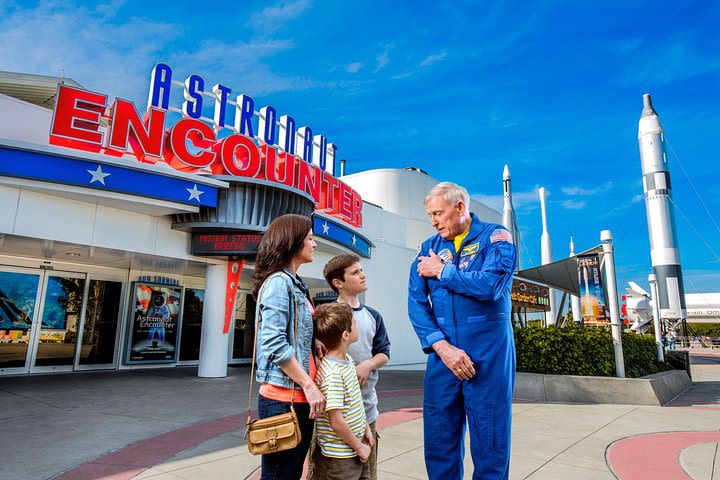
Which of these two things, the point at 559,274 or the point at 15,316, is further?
the point at 559,274

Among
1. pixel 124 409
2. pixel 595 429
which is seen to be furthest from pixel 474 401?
pixel 124 409

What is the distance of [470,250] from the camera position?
8.36 feet

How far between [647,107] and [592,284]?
112 feet

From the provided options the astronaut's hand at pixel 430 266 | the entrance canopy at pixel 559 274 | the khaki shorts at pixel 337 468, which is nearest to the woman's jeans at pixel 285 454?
the khaki shorts at pixel 337 468

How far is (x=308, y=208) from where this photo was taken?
11.0 meters

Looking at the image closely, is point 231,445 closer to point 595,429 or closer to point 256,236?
point 595,429

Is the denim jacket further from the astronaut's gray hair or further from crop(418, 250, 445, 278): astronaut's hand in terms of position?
the astronaut's gray hair

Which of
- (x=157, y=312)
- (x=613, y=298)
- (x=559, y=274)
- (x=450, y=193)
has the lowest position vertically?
(x=157, y=312)

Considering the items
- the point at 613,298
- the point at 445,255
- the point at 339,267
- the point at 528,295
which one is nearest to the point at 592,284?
the point at 613,298

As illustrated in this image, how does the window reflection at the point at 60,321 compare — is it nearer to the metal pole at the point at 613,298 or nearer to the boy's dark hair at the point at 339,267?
the boy's dark hair at the point at 339,267

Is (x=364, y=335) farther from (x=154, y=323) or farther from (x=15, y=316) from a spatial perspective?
(x=154, y=323)

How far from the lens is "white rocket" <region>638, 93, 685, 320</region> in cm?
3241

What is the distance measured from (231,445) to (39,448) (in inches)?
77.8

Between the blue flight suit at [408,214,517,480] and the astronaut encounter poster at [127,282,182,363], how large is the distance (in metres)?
11.3
